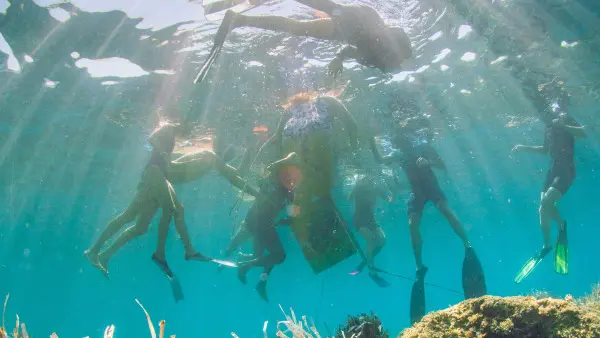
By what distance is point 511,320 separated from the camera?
2.61 m

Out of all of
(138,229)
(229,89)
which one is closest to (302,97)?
(229,89)

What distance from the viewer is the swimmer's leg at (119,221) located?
294 inches

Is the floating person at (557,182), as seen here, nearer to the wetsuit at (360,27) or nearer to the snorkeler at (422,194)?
the snorkeler at (422,194)

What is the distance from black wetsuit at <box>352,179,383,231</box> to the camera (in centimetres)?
1484

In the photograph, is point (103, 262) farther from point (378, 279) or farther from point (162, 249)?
point (378, 279)

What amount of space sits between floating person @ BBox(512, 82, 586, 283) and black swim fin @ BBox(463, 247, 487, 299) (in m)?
2.65

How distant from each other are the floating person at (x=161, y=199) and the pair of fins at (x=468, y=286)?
4489 millimetres

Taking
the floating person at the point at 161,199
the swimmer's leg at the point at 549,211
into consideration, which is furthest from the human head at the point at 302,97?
the swimmer's leg at the point at 549,211

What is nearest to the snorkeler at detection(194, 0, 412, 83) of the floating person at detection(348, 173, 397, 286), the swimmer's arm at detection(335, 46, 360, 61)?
the swimmer's arm at detection(335, 46, 360, 61)

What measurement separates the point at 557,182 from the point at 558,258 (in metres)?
2.75

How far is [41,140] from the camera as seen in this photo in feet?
55.3

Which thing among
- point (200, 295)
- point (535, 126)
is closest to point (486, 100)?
point (535, 126)

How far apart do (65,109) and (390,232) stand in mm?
34222

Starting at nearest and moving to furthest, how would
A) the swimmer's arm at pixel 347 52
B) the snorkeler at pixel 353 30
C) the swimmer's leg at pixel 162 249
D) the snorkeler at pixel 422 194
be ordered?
the snorkeler at pixel 353 30, the swimmer's arm at pixel 347 52, the swimmer's leg at pixel 162 249, the snorkeler at pixel 422 194
